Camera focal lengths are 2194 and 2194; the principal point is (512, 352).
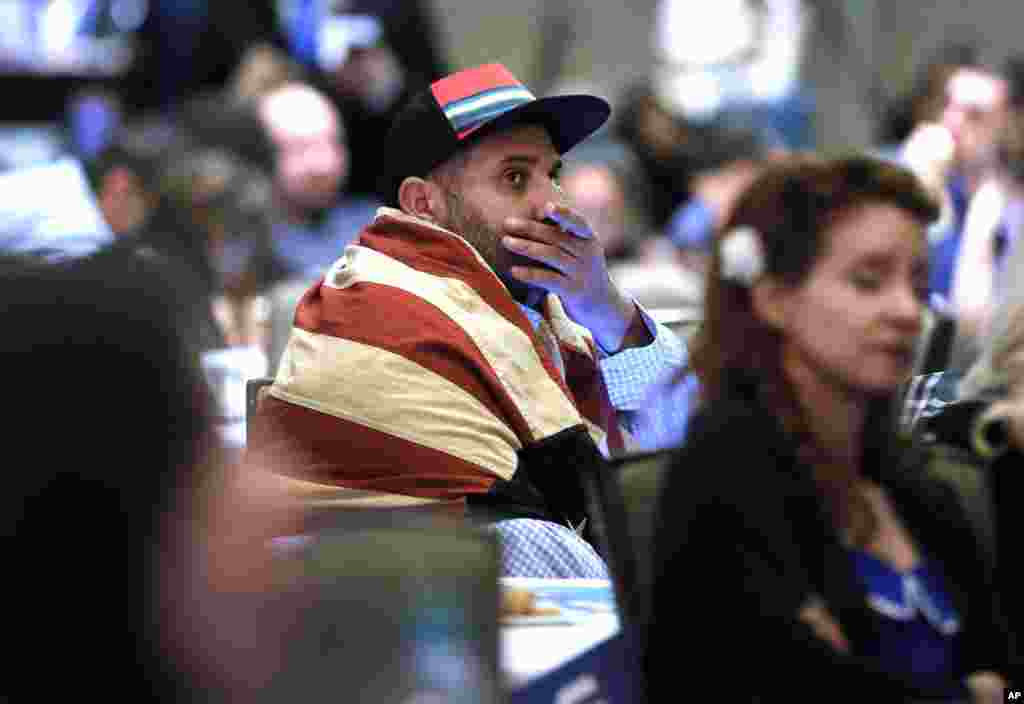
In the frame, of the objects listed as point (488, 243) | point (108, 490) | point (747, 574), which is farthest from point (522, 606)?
point (488, 243)

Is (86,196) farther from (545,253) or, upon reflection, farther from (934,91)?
(934,91)

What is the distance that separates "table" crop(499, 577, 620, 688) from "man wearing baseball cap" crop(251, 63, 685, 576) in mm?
561

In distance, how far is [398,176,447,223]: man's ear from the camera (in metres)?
4.13

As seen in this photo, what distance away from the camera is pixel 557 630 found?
108 inches

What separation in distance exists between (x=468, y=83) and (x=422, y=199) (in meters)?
0.24

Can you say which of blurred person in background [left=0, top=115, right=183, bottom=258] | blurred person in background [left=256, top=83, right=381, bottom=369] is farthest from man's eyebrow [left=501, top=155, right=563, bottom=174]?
blurred person in background [left=256, top=83, right=381, bottom=369]

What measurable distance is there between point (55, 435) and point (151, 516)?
0.41 ft

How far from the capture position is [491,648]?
233 centimetres

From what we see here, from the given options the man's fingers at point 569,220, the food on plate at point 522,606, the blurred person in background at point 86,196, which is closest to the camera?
the blurred person in background at point 86,196

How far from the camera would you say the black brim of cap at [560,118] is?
4.03m

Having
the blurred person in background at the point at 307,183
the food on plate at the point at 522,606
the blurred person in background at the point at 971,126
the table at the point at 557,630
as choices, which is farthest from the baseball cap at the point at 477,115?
the blurred person in background at the point at 971,126

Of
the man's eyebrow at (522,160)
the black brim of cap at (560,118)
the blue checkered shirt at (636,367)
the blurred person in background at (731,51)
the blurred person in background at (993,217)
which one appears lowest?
the blurred person in background at (731,51)

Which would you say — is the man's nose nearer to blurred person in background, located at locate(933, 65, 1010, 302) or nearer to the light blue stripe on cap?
the light blue stripe on cap

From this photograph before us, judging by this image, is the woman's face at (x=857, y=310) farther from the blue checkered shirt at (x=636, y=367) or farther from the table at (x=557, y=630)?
the blue checkered shirt at (x=636, y=367)
